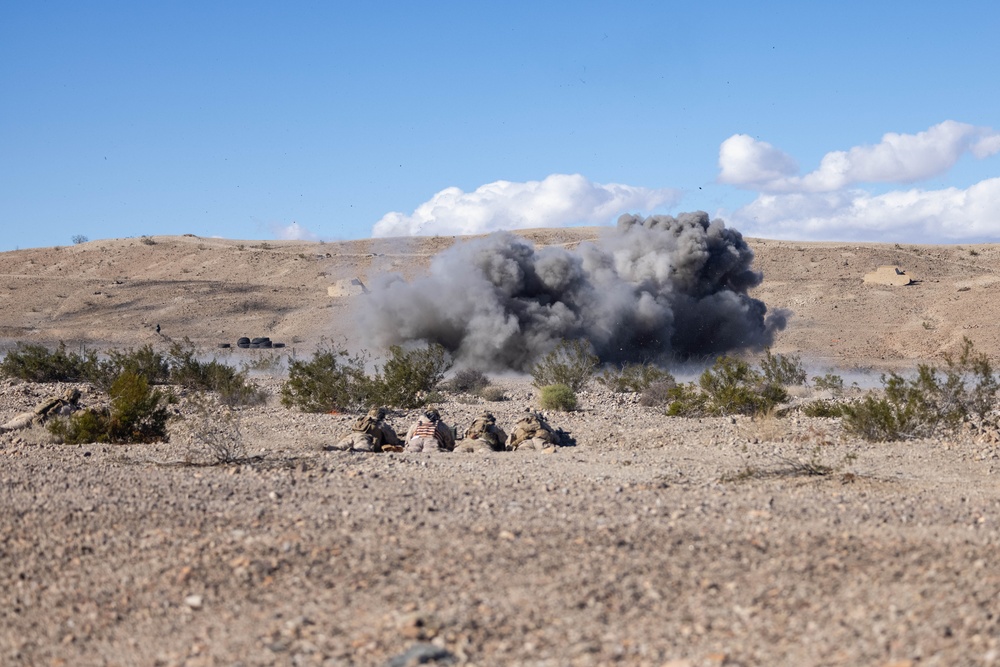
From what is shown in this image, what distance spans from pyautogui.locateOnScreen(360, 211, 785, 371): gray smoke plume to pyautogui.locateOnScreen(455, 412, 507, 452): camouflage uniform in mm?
18206

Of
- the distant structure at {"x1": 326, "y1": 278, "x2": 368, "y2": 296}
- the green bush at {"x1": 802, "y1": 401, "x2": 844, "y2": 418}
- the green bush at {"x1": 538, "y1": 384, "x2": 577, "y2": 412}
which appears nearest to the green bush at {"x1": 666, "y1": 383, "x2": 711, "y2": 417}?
the green bush at {"x1": 802, "y1": 401, "x2": 844, "y2": 418}

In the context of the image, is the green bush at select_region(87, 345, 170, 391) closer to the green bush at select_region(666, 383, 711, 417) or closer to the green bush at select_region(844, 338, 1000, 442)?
the green bush at select_region(666, 383, 711, 417)

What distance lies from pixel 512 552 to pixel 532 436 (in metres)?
7.77

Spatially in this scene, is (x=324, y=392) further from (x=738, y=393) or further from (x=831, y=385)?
(x=831, y=385)

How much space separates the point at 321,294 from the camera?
56.8 meters

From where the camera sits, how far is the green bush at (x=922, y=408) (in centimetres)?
1409

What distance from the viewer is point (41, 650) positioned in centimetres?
570

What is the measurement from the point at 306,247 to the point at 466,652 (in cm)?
7771

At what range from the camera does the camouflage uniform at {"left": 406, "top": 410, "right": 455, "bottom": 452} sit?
1406cm

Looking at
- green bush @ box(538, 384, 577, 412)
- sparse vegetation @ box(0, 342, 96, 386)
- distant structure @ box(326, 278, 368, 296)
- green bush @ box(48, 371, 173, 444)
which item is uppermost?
distant structure @ box(326, 278, 368, 296)

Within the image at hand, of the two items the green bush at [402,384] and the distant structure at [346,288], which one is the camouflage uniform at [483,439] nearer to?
the green bush at [402,384]

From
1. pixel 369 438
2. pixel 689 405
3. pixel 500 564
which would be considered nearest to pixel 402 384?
pixel 689 405

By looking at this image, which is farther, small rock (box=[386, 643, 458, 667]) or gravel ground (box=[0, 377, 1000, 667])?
gravel ground (box=[0, 377, 1000, 667])

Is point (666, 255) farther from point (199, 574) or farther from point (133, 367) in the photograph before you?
point (199, 574)
